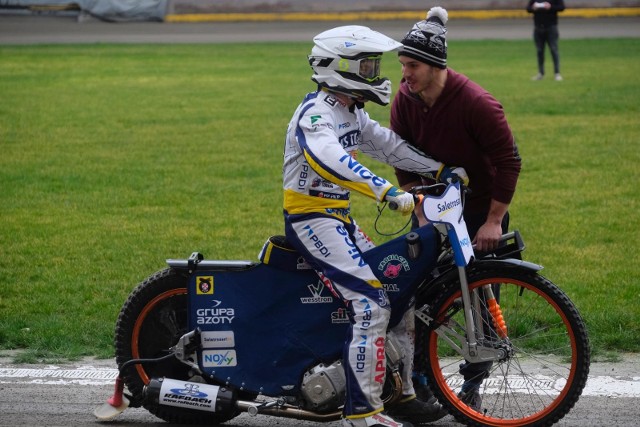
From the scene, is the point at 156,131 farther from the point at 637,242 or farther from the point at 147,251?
the point at 637,242

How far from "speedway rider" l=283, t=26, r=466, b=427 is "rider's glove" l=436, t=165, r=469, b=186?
1.72 ft

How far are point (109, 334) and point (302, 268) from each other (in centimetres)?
219

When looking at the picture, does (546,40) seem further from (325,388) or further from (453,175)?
(325,388)

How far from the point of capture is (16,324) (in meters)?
7.50

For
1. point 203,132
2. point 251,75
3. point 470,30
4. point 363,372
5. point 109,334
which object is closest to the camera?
point 363,372

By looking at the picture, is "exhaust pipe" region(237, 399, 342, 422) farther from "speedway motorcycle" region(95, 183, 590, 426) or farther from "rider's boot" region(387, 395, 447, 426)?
"rider's boot" region(387, 395, 447, 426)

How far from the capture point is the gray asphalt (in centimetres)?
3341

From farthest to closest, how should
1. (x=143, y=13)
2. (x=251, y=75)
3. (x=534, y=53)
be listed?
(x=143, y=13) < (x=534, y=53) < (x=251, y=75)

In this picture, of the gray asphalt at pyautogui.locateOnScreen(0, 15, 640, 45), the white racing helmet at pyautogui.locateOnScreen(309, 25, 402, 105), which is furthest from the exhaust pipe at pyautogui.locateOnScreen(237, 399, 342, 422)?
the gray asphalt at pyautogui.locateOnScreen(0, 15, 640, 45)

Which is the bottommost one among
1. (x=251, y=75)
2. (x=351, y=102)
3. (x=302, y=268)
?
(x=251, y=75)

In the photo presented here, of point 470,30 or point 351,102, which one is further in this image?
point 470,30

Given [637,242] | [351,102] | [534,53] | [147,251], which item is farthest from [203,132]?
[534,53]

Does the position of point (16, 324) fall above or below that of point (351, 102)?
below

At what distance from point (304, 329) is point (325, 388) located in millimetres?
304
